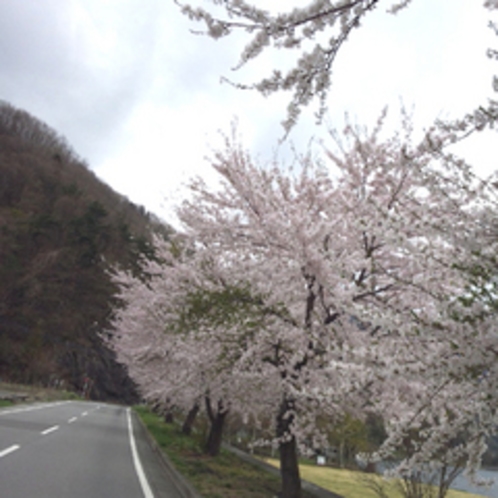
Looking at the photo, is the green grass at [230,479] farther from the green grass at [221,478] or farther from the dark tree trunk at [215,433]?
the dark tree trunk at [215,433]

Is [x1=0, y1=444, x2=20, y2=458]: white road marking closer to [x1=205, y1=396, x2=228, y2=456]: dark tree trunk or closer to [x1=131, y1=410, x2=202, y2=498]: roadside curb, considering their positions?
[x1=131, y1=410, x2=202, y2=498]: roadside curb

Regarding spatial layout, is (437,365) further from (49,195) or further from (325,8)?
(49,195)

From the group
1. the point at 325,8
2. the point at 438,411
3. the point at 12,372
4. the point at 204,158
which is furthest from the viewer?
the point at 12,372

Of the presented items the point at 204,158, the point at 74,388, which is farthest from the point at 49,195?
the point at 204,158

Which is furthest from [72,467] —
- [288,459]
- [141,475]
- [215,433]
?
[215,433]

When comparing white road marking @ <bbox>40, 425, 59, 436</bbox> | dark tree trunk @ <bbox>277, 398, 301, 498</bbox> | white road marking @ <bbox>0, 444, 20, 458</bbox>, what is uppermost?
dark tree trunk @ <bbox>277, 398, 301, 498</bbox>

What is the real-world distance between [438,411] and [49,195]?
67604 millimetres

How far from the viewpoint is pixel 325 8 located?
266 cm

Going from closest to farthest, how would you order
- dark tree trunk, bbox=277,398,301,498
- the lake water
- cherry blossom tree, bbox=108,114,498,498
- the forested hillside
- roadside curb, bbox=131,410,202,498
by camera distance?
the lake water < cherry blossom tree, bbox=108,114,498,498 < dark tree trunk, bbox=277,398,301,498 < roadside curb, bbox=131,410,202,498 < the forested hillside

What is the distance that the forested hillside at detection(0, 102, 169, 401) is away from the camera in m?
45.4

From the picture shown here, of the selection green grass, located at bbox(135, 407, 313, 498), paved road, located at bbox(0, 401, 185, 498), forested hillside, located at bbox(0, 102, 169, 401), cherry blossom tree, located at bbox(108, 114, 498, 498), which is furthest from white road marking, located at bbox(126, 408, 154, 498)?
forested hillside, located at bbox(0, 102, 169, 401)

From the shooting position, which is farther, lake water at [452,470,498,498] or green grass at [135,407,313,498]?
green grass at [135,407,313,498]

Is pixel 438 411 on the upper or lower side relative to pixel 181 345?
lower

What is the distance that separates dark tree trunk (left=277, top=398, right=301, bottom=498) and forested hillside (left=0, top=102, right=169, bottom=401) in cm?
3485
